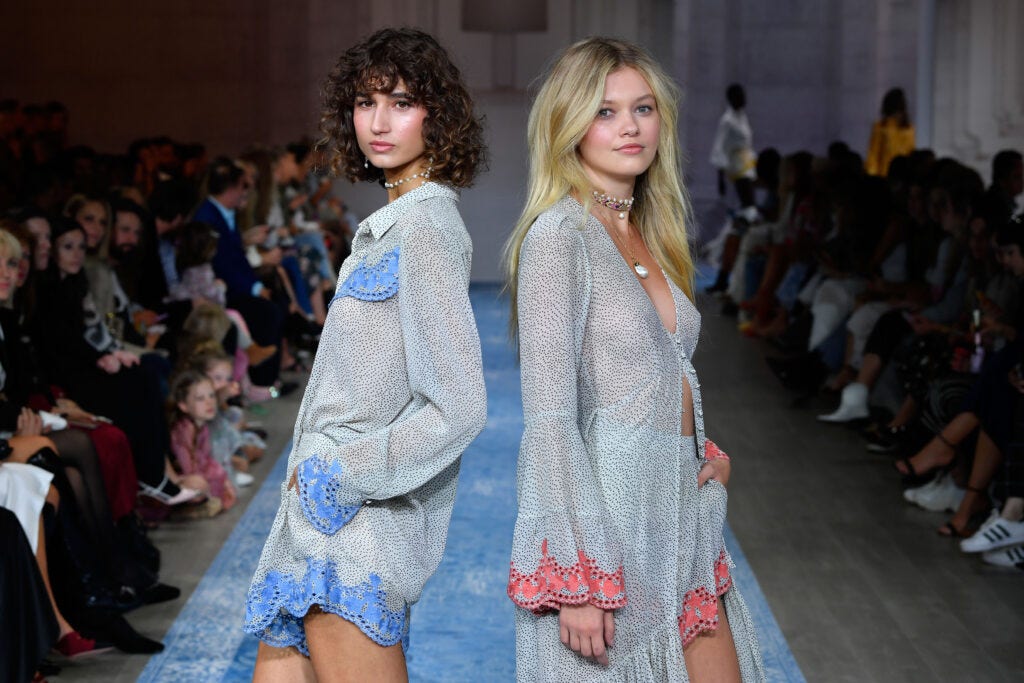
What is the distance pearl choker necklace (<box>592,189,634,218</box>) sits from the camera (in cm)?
263

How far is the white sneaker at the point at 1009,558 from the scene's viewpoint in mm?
5395

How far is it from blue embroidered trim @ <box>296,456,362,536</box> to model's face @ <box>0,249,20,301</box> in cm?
285

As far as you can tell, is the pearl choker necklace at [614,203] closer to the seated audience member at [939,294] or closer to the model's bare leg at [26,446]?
the model's bare leg at [26,446]

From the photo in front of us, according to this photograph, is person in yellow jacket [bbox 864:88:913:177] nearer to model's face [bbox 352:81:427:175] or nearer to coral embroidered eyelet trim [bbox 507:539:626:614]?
model's face [bbox 352:81:427:175]

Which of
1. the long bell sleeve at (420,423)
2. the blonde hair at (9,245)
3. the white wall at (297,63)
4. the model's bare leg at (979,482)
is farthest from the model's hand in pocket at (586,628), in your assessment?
the white wall at (297,63)

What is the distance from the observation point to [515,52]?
47.1 feet

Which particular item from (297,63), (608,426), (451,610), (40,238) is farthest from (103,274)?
(297,63)

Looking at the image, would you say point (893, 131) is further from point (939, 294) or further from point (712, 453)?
point (712, 453)

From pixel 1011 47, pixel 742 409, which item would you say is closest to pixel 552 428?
pixel 742 409

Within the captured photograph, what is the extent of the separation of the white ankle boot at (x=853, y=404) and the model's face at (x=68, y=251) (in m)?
4.04

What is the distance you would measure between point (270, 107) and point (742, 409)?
33.8ft

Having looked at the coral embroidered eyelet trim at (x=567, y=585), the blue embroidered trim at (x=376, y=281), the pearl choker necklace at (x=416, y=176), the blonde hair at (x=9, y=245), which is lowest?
the coral embroidered eyelet trim at (x=567, y=585)

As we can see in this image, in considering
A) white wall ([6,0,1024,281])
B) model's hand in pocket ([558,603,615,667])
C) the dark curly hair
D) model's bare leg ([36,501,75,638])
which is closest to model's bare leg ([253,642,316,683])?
model's hand in pocket ([558,603,615,667])

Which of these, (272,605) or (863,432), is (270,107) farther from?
(272,605)
